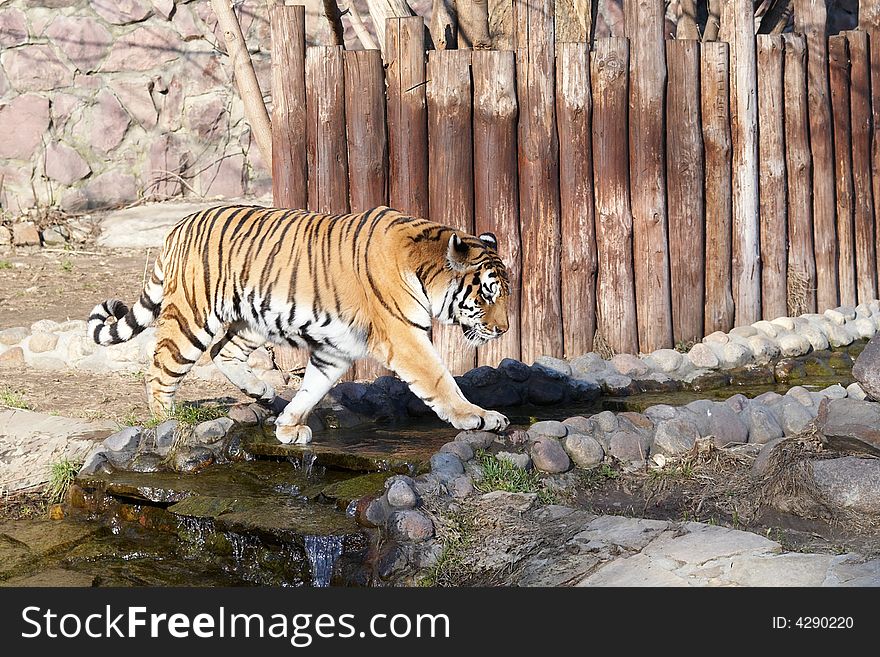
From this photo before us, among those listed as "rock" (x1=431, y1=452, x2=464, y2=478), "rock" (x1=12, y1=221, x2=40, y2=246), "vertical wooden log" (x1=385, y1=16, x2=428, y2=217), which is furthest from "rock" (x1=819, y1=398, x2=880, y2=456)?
"rock" (x1=12, y1=221, x2=40, y2=246)

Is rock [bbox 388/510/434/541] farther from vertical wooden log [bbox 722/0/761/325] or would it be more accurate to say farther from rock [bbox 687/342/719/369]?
vertical wooden log [bbox 722/0/761/325]

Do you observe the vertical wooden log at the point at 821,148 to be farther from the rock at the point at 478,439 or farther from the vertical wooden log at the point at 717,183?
the rock at the point at 478,439

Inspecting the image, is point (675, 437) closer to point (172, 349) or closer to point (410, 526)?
point (410, 526)

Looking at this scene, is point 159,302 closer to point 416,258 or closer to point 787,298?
point 416,258

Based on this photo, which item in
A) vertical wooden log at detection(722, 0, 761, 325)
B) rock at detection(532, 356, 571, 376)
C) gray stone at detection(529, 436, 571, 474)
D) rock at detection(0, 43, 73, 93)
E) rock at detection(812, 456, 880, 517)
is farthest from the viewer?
rock at detection(0, 43, 73, 93)

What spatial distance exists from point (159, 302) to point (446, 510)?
2551 mm

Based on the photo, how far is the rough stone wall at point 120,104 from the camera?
1161 cm

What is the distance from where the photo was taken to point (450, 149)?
7.53 m

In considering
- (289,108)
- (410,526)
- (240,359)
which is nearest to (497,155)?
(289,108)

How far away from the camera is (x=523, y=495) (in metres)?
5.20

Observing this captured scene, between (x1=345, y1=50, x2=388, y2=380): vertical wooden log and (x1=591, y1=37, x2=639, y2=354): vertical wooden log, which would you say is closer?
(x1=345, y1=50, x2=388, y2=380): vertical wooden log

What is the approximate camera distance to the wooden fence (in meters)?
7.48

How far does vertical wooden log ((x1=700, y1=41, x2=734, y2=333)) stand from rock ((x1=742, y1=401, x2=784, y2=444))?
7.78 feet

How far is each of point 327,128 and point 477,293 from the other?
6.39ft
